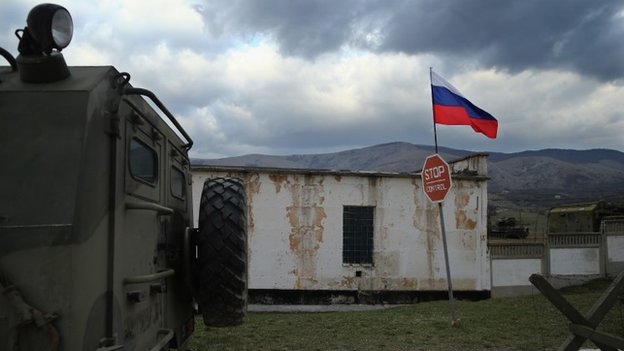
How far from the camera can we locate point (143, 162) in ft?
12.6

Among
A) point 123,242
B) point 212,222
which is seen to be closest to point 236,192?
point 212,222

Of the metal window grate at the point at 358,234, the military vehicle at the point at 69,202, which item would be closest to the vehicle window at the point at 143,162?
the military vehicle at the point at 69,202

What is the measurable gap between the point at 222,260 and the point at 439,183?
245 inches

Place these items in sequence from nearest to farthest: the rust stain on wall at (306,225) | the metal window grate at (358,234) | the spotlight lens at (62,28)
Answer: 1. the spotlight lens at (62,28)
2. the rust stain on wall at (306,225)
3. the metal window grate at (358,234)

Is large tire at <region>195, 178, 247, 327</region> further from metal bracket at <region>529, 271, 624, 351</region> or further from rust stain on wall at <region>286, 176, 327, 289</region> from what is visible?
rust stain on wall at <region>286, 176, 327, 289</region>

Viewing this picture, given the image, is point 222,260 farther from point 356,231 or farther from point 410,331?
point 356,231

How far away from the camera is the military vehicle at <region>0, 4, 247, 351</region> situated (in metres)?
2.62

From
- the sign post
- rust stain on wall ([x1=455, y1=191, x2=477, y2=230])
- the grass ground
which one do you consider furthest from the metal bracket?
rust stain on wall ([x1=455, y1=191, x2=477, y2=230])

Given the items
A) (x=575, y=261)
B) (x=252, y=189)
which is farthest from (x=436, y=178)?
(x=575, y=261)

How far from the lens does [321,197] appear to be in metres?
15.3

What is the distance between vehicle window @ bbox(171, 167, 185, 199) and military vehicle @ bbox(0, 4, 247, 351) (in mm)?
1102

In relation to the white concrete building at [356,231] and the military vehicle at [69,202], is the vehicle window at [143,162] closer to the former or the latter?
the military vehicle at [69,202]

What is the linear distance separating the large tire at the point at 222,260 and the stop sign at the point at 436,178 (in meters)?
5.69

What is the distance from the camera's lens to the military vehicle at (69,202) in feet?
8.61
